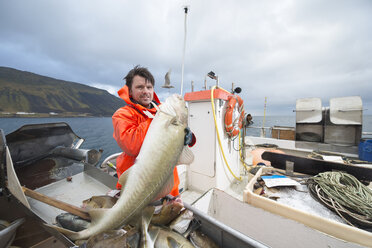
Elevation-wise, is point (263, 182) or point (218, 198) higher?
point (263, 182)

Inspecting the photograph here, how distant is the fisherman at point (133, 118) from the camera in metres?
1.39

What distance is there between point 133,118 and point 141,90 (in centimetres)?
41

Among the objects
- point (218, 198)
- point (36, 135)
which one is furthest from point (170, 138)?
point (36, 135)

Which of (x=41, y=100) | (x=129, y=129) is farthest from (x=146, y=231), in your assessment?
(x=41, y=100)

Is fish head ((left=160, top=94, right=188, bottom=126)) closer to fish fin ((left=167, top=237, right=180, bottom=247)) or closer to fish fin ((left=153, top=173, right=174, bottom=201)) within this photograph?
fish fin ((left=153, top=173, right=174, bottom=201))

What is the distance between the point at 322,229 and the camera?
1.58m

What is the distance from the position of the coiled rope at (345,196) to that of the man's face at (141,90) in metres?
2.83

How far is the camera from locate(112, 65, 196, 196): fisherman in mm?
1392

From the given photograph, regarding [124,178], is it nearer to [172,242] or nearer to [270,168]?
[172,242]

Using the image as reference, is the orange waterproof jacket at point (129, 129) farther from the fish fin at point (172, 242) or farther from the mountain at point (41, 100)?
the mountain at point (41, 100)

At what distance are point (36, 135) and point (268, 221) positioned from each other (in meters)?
5.69

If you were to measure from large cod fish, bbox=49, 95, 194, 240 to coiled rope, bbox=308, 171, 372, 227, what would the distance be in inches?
83.7

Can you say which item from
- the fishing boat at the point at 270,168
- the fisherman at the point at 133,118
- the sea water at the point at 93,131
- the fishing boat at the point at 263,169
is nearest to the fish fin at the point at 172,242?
the fishing boat at the point at 263,169

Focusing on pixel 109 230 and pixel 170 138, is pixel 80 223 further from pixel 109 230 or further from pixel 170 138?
pixel 170 138
